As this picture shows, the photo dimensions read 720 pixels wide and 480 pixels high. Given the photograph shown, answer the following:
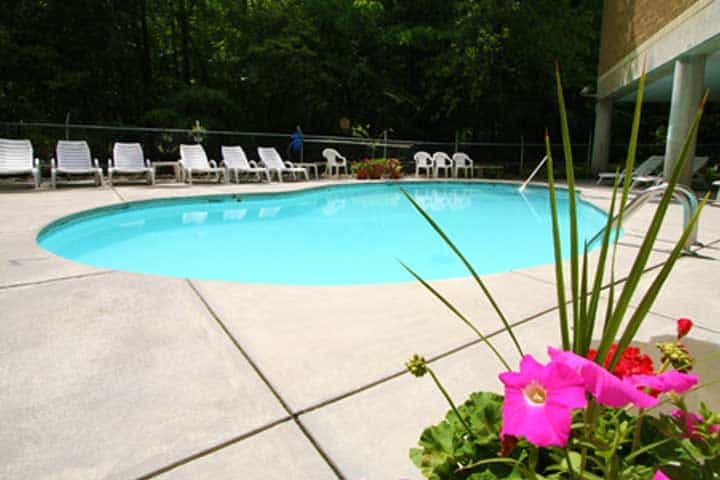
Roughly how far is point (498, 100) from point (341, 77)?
6.09 meters

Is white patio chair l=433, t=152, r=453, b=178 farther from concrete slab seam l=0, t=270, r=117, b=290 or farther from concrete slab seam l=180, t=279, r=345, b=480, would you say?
concrete slab seam l=180, t=279, r=345, b=480

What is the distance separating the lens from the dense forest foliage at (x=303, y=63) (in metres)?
14.8

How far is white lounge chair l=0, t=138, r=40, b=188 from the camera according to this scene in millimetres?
7816

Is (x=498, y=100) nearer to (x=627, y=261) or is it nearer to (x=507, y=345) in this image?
(x=627, y=261)

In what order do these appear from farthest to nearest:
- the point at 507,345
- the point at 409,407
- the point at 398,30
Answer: the point at 398,30
the point at 507,345
the point at 409,407

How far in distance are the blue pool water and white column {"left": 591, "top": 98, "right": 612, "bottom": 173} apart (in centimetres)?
537

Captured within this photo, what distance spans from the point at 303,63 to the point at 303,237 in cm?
1182

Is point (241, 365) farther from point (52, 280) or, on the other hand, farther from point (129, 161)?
point (129, 161)

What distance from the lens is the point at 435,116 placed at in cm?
1775

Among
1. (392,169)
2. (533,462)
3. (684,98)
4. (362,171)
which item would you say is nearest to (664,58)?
(684,98)

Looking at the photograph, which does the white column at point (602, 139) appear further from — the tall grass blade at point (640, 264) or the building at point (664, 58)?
the tall grass blade at point (640, 264)

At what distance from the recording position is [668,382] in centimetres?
73

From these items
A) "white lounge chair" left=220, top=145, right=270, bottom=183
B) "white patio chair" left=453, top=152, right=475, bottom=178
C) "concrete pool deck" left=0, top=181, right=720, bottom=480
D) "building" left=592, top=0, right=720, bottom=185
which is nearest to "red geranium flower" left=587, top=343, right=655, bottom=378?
"concrete pool deck" left=0, top=181, right=720, bottom=480

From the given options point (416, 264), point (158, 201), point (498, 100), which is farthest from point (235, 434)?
point (498, 100)
